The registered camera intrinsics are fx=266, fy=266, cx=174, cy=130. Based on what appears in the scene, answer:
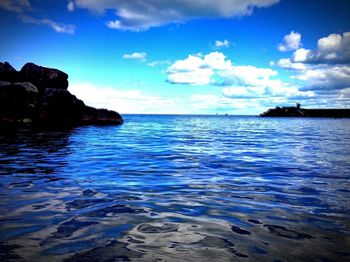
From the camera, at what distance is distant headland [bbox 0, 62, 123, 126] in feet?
127

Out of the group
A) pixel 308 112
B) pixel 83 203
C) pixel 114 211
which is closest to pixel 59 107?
pixel 83 203

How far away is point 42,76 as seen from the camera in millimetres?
46906

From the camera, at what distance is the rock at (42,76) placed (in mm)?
46250

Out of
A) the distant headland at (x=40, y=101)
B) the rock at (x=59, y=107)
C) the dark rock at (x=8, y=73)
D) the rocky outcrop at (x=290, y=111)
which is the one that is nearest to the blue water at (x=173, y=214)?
the distant headland at (x=40, y=101)

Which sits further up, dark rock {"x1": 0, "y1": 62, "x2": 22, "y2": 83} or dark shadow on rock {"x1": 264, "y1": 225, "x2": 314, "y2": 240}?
dark rock {"x1": 0, "y1": 62, "x2": 22, "y2": 83}

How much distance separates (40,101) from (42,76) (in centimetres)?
713

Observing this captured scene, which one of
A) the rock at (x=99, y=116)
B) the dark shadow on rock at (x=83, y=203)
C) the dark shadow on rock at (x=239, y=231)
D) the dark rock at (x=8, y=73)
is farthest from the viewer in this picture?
the rock at (x=99, y=116)

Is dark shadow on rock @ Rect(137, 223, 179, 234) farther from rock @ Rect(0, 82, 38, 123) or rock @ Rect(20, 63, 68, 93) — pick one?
rock @ Rect(20, 63, 68, 93)

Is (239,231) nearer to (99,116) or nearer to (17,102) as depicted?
(17,102)

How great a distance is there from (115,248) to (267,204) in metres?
3.62

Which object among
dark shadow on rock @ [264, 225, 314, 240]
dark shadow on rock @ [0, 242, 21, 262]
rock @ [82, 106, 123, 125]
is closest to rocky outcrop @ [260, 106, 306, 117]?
rock @ [82, 106, 123, 125]

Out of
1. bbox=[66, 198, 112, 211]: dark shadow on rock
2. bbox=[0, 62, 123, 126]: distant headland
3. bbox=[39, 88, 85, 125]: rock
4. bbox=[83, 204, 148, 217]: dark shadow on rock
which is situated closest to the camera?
bbox=[83, 204, 148, 217]: dark shadow on rock

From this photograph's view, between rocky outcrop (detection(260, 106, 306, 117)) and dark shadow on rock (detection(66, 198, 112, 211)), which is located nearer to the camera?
dark shadow on rock (detection(66, 198, 112, 211))

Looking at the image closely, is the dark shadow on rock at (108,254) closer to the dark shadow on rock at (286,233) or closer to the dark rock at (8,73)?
the dark shadow on rock at (286,233)
